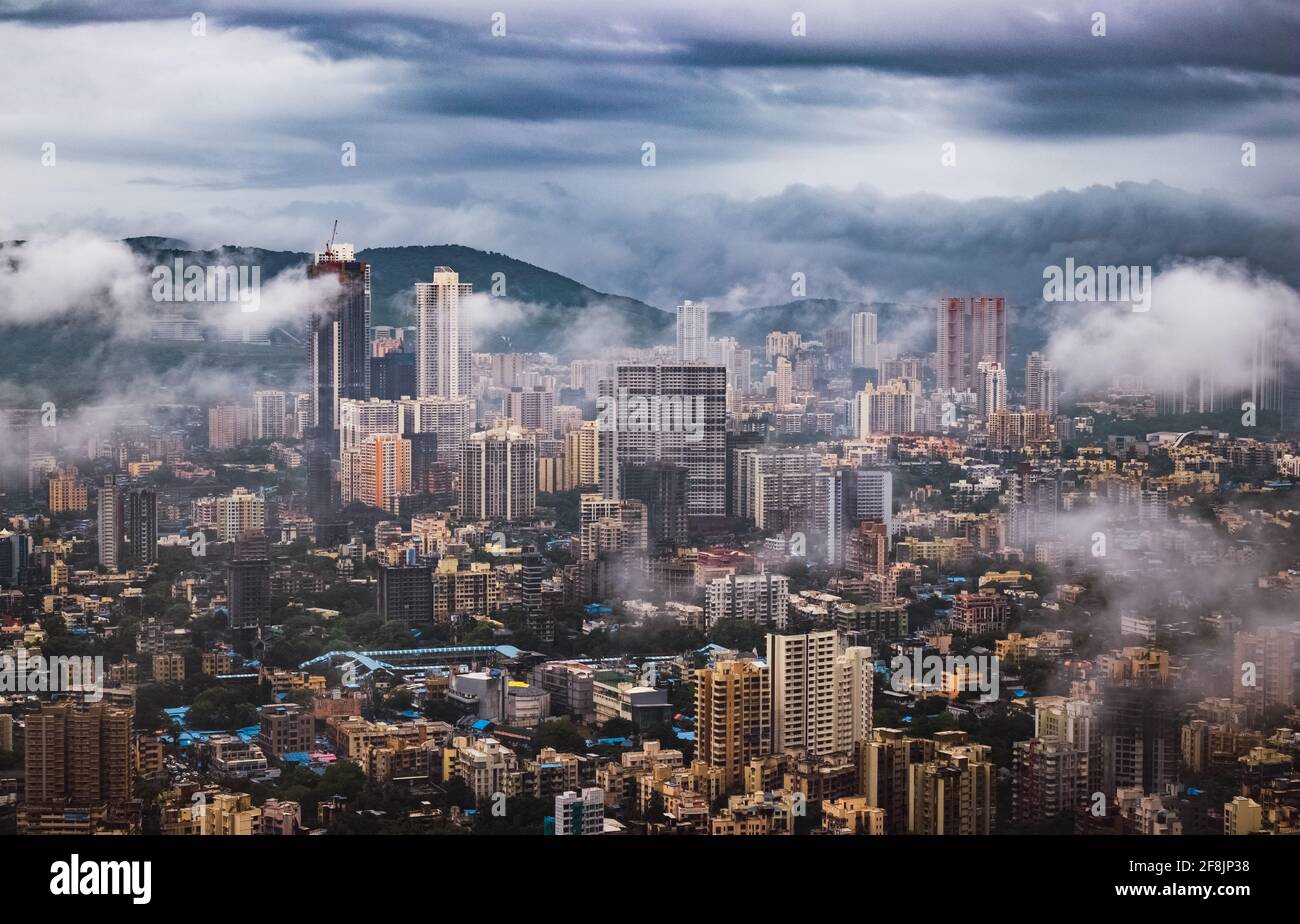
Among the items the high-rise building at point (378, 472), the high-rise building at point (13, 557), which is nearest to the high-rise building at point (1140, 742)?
the high-rise building at point (378, 472)

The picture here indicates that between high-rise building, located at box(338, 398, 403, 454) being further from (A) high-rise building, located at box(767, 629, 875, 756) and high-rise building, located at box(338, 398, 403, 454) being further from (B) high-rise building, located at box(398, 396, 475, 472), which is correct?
(A) high-rise building, located at box(767, 629, 875, 756)

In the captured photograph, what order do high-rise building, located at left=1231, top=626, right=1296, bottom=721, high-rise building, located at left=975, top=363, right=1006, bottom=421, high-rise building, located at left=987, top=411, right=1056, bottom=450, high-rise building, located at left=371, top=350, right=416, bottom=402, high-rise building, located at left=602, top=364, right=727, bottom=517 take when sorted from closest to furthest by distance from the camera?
high-rise building, located at left=1231, top=626, right=1296, bottom=721
high-rise building, located at left=987, top=411, right=1056, bottom=450
high-rise building, located at left=975, top=363, right=1006, bottom=421
high-rise building, located at left=602, top=364, right=727, bottom=517
high-rise building, located at left=371, top=350, right=416, bottom=402

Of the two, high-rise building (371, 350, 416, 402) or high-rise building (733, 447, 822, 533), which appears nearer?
high-rise building (733, 447, 822, 533)

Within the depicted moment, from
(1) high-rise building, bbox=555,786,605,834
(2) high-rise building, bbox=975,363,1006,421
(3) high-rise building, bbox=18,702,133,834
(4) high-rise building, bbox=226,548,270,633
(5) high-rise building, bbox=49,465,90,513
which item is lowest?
(1) high-rise building, bbox=555,786,605,834

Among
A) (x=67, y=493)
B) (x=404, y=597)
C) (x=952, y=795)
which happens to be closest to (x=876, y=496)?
(x=404, y=597)

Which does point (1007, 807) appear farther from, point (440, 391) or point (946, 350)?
point (440, 391)

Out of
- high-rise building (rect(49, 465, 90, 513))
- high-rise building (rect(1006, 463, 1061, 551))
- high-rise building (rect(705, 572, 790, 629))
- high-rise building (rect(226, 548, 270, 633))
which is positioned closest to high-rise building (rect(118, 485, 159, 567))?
high-rise building (rect(49, 465, 90, 513))

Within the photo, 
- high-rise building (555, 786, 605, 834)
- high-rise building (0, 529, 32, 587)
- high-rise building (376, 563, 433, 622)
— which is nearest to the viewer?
high-rise building (555, 786, 605, 834)

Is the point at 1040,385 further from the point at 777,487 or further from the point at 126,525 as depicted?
the point at 126,525
